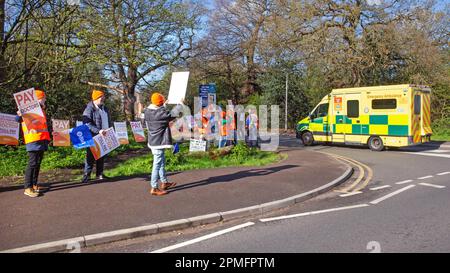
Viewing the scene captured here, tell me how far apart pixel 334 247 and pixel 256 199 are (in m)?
2.53

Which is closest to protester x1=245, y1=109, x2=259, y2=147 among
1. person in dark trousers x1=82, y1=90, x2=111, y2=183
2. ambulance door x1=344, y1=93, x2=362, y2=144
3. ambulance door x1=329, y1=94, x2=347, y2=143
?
ambulance door x1=329, y1=94, x2=347, y2=143

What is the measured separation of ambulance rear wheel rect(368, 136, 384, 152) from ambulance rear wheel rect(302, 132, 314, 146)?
10.9 feet

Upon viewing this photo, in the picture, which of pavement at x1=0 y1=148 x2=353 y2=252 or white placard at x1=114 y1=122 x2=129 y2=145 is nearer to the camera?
pavement at x1=0 y1=148 x2=353 y2=252

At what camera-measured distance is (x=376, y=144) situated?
1667 cm

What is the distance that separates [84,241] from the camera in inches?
191

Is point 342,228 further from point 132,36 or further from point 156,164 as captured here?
point 132,36

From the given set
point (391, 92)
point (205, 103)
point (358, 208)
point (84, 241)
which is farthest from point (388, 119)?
point (84, 241)

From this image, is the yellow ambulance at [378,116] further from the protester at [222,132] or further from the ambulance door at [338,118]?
the protester at [222,132]

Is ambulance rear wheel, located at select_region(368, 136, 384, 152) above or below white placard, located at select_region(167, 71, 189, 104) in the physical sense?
below

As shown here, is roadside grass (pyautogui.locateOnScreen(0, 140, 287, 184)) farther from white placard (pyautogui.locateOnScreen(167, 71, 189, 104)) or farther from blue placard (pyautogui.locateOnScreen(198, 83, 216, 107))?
white placard (pyautogui.locateOnScreen(167, 71, 189, 104))

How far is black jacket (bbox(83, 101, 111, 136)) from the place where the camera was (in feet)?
26.1

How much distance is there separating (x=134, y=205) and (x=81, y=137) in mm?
2299

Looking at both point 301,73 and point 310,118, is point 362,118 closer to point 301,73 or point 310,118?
point 310,118

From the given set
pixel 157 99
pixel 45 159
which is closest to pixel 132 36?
pixel 45 159
